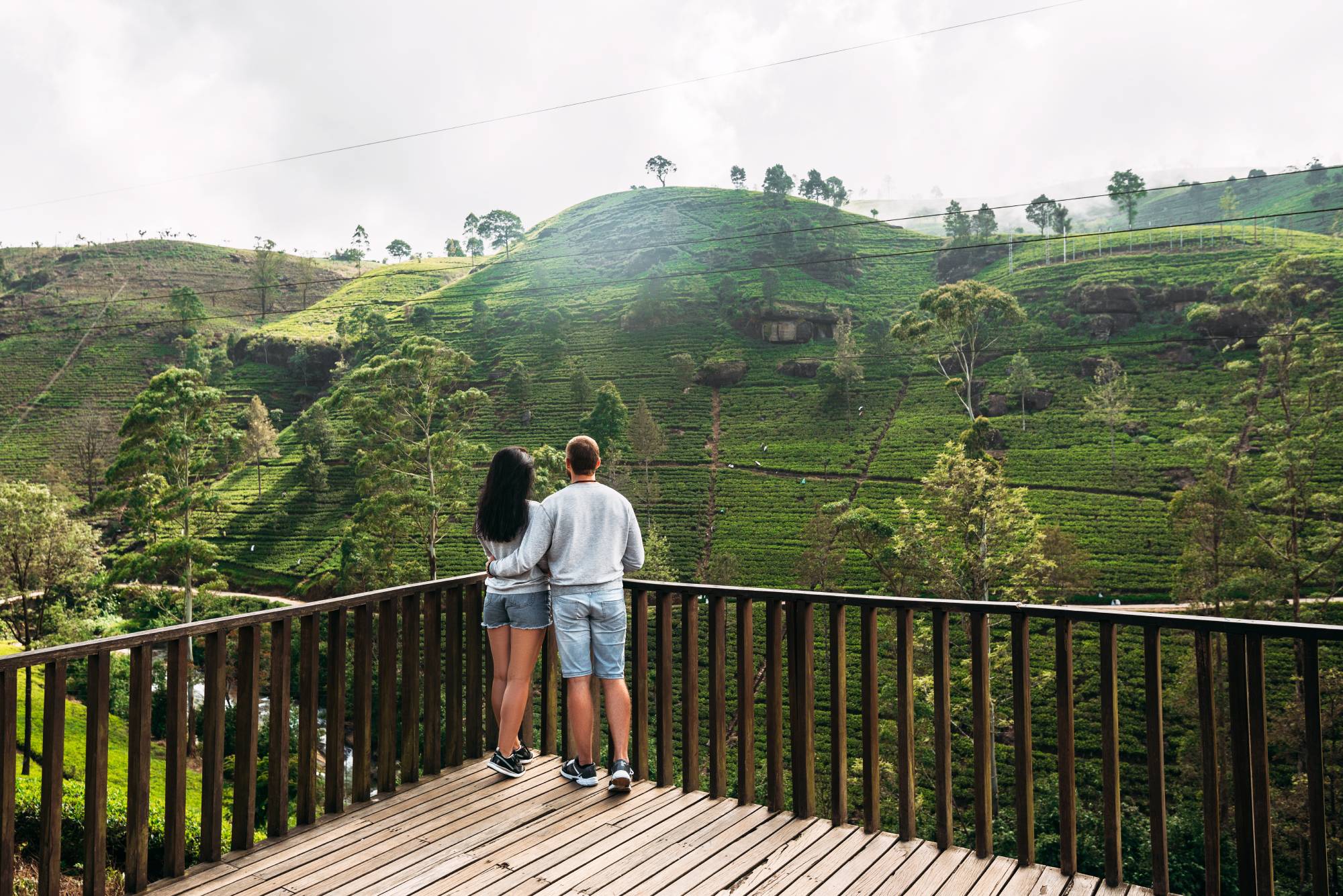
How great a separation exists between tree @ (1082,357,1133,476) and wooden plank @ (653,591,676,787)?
1522 inches

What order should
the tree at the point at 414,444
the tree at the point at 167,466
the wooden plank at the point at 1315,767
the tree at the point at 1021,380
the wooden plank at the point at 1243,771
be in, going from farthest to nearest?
the tree at the point at 1021,380 → the tree at the point at 414,444 → the tree at the point at 167,466 → the wooden plank at the point at 1243,771 → the wooden plank at the point at 1315,767

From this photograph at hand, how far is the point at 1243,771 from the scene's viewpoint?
2.09 m

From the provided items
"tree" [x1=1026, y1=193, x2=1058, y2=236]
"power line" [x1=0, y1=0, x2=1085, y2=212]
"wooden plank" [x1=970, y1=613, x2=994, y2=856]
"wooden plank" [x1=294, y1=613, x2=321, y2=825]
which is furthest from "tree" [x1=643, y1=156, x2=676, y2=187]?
"wooden plank" [x1=970, y1=613, x2=994, y2=856]

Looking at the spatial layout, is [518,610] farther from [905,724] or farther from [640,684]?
[905,724]

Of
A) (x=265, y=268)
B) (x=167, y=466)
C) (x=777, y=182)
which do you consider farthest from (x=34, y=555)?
(x=777, y=182)

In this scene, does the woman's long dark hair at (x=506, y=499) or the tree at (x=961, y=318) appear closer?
the woman's long dark hair at (x=506, y=499)

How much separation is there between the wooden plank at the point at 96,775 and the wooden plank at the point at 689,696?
6.25 feet

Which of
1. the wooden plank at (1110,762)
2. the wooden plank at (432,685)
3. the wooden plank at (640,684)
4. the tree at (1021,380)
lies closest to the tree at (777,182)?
the tree at (1021,380)

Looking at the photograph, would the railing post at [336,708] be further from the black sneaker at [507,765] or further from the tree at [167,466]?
the tree at [167,466]

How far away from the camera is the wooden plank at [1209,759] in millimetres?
2105

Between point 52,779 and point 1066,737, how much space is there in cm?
290

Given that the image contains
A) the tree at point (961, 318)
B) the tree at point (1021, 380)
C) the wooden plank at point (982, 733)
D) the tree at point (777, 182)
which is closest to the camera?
the wooden plank at point (982, 733)

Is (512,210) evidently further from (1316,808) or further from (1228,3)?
(1316,808)

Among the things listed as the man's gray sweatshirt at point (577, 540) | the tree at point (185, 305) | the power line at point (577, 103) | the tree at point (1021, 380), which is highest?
the tree at point (185, 305)
